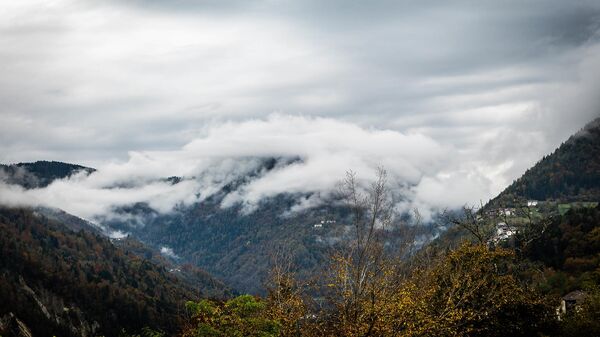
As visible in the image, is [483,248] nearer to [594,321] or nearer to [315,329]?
[594,321]

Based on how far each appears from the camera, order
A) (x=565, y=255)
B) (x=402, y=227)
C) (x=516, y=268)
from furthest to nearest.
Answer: (x=565, y=255) < (x=516, y=268) < (x=402, y=227)

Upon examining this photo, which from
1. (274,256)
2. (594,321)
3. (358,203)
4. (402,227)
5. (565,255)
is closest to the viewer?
(358,203)

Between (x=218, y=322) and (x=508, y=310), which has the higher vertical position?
(x=218, y=322)

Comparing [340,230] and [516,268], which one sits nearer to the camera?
[340,230]

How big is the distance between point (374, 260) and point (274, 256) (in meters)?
21.9

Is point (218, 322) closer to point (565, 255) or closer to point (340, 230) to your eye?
point (340, 230)

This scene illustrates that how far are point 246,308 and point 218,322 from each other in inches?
87.2

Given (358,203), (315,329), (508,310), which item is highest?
(358,203)

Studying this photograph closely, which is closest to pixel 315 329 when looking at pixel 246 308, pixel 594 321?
pixel 246 308

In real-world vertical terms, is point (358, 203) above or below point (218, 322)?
above

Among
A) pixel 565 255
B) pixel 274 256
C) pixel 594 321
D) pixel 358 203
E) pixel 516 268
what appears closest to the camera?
pixel 358 203

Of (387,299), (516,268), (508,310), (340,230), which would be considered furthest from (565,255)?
(387,299)

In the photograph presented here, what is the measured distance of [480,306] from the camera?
163 feet

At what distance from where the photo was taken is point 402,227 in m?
36.3
